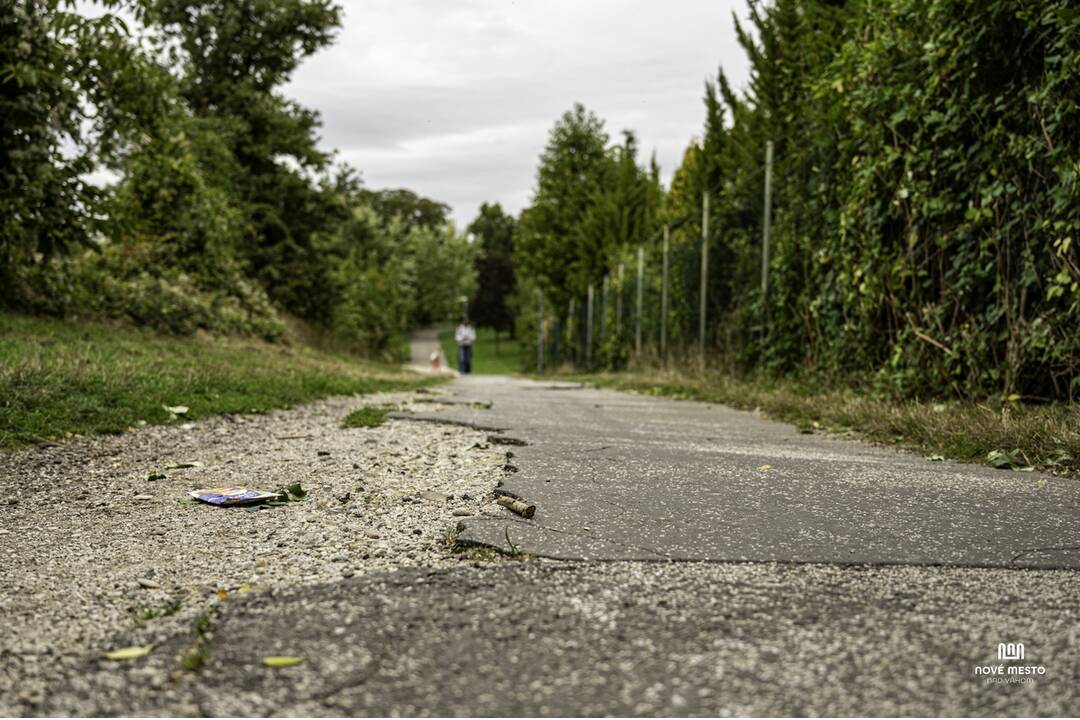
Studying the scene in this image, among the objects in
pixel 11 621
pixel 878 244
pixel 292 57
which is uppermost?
pixel 292 57

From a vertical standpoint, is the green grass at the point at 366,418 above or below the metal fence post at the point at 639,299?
below

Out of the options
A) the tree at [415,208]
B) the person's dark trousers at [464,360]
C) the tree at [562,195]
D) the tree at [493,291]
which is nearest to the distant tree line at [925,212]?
the person's dark trousers at [464,360]

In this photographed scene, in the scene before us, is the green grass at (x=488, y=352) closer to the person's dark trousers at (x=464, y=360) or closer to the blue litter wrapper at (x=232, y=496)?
the person's dark trousers at (x=464, y=360)

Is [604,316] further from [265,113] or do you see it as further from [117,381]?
[117,381]

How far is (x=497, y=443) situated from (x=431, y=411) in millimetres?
2079

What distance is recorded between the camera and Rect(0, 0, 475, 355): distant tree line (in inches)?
314

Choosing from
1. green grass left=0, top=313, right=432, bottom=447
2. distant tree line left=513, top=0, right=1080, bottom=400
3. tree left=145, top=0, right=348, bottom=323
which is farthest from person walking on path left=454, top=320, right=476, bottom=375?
distant tree line left=513, top=0, right=1080, bottom=400

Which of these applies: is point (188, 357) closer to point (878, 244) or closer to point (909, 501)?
point (878, 244)

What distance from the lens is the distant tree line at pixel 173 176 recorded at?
314 inches

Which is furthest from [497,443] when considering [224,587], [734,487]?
[224,587]

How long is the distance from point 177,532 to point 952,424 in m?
3.65

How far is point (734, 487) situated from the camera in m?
3.05

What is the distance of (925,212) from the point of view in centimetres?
528

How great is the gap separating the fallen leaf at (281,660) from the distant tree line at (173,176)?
25.3 ft
